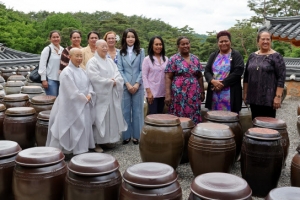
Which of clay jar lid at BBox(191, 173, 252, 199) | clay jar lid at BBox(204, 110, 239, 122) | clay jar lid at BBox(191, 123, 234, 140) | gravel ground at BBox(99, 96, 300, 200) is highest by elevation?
clay jar lid at BBox(204, 110, 239, 122)

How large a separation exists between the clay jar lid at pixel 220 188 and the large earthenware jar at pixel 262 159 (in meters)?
1.01

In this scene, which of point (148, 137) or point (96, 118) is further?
point (96, 118)

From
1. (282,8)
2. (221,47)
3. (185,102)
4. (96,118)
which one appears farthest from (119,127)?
(282,8)

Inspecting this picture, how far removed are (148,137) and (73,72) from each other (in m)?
1.37

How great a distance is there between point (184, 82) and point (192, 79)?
13 cm

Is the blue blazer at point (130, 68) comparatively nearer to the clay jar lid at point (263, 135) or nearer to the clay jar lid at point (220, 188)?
the clay jar lid at point (263, 135)

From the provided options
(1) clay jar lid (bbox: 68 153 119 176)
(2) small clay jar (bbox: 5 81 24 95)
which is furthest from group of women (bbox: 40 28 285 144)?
(2) small clay jar (bbox: 5 81 24 95)

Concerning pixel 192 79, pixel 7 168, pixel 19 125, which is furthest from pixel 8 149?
pixel 192 79

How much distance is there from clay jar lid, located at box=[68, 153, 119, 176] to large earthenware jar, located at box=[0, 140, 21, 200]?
2.72ft

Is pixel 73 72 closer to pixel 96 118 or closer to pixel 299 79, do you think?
pixel 96 118

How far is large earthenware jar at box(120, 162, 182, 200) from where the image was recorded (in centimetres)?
266

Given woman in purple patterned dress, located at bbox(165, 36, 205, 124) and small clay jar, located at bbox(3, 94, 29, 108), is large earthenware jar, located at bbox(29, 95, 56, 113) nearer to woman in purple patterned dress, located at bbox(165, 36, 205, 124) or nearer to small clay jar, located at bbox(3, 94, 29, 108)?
small clay jar, located at bbox(3, 94, 29, 108)

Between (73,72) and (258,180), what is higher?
(73,72)

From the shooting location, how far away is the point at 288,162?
4629mm
